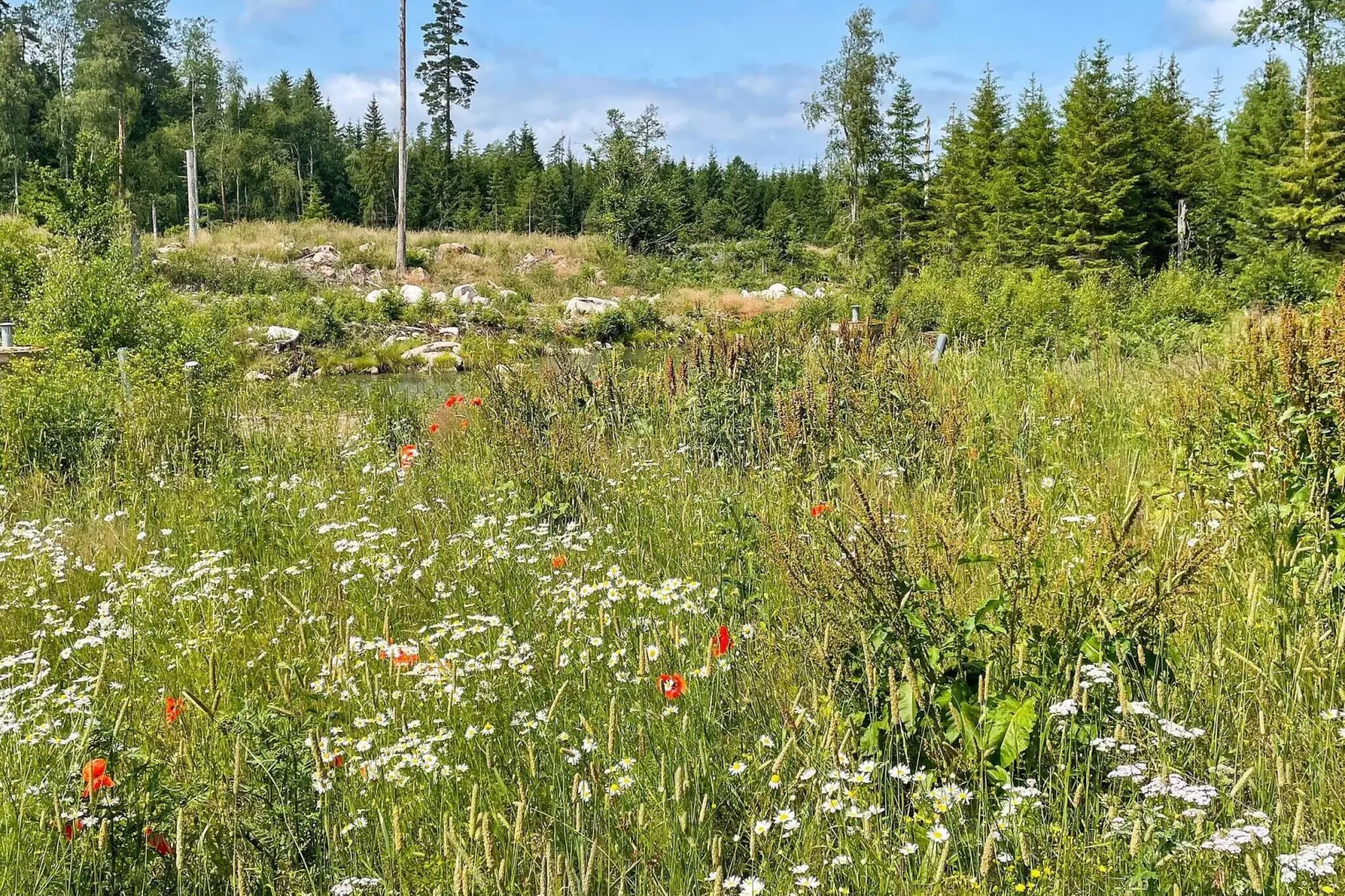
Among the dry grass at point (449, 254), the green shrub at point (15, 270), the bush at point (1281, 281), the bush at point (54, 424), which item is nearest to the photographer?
the bush at point (54, 424)

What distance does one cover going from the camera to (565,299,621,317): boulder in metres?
26.9

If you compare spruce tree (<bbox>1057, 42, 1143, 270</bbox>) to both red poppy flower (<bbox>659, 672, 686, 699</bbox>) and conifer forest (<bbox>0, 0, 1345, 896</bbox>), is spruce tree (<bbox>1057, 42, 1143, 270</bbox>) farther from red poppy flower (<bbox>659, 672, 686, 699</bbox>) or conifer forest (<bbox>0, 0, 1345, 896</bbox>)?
red poppy flower (<bbox>659, 672, 686, 699</bbox>)

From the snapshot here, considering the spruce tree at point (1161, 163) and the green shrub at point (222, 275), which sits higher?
the spruce tree at point (1161, 163)

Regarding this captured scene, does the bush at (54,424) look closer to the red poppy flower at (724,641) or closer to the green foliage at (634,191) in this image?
the red poppy flower at (724,641)

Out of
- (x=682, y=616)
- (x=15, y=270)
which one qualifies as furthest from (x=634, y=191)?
(x=682, y=616)

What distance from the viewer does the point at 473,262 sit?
1262 inches

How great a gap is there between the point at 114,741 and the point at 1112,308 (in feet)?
50.3

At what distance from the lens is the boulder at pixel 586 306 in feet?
88.3

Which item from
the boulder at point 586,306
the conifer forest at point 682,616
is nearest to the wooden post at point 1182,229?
the boulder at point 586,306

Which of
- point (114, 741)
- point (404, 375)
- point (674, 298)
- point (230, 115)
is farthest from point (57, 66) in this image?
point (114, 741)

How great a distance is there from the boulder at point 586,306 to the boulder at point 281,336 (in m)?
8.39

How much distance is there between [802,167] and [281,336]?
172 feet

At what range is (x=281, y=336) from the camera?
812 inches

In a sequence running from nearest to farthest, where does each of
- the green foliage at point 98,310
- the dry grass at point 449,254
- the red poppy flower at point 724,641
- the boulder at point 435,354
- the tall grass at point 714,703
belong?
the tall grass at point 714,703 < the red poppy flower at point 724,641 < the green foliage at point 98,310 < the boulder at point 435,354 < the dry grass at point 449,254
